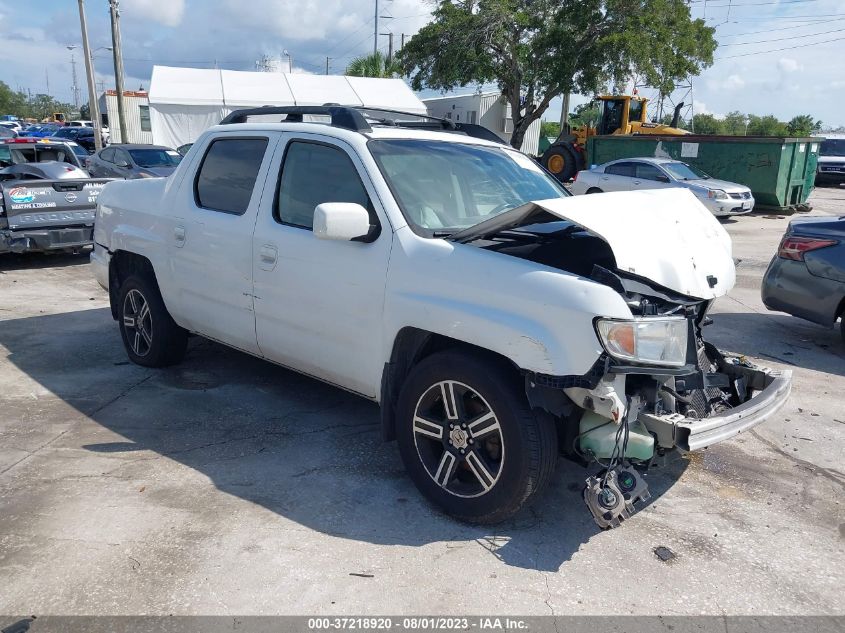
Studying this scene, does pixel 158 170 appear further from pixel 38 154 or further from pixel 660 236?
pixel 660 236

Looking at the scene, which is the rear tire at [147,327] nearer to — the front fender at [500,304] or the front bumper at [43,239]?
the front fender at [500,304]

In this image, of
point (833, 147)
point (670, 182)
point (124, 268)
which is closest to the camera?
point (124, 268)

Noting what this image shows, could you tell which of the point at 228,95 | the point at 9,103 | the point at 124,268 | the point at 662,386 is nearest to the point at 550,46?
the point at 228,95

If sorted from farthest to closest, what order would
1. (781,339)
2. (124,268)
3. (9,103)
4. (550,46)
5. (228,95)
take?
(9,103)
(550,46)
(228,95)
(781,339)
(124,268)

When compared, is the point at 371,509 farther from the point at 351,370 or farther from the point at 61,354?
the point at 61,354

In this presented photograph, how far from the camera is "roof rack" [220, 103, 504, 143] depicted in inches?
169

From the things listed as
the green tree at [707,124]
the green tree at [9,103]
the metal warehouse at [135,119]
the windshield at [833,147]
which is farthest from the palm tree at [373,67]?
the green tree at [9,103]

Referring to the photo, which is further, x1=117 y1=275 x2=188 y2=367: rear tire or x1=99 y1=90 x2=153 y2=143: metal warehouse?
x1=99 y1=90 x2=153 y2=143: metal warehouse

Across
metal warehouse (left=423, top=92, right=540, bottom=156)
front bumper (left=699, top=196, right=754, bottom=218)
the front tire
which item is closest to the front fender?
the front tire

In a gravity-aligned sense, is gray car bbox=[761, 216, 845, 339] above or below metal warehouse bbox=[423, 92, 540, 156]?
below

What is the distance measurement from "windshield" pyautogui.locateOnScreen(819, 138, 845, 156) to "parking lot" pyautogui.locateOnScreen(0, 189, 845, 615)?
27690 mm

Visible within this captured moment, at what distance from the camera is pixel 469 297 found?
3.34 meters

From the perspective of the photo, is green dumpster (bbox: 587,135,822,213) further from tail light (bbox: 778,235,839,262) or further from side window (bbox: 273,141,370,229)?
side window (bbox: 273,141,370,229)

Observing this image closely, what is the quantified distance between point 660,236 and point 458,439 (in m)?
1.40
